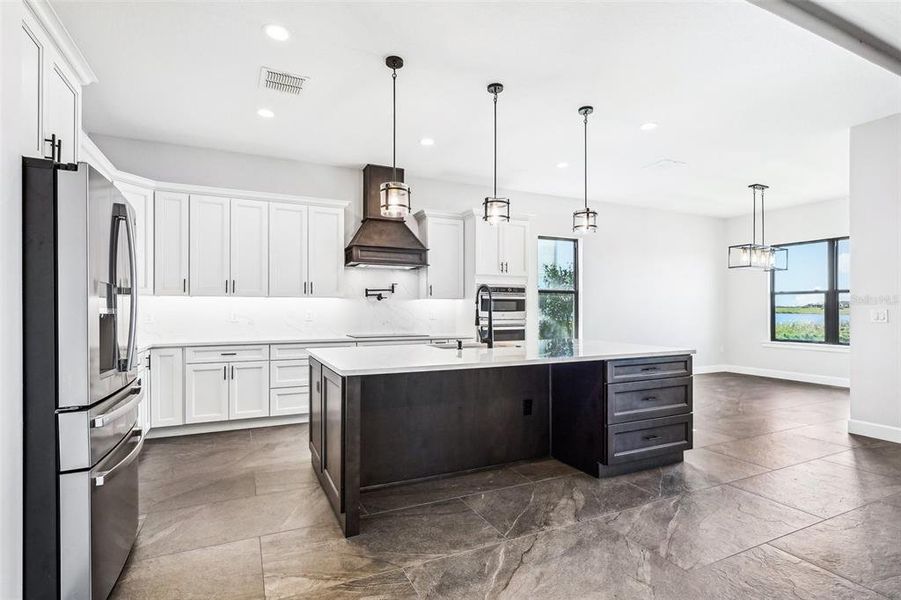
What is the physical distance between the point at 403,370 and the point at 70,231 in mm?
1526

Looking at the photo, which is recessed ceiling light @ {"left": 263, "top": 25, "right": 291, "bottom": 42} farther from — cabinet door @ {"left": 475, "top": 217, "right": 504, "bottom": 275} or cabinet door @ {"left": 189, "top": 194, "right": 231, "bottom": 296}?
cabinet door @ {"left": 475, "top": 217, "right": 504, "bottom": 275}

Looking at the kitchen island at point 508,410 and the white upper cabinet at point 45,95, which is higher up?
the white upper cabinet at point 45,95

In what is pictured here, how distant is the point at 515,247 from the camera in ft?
20.1

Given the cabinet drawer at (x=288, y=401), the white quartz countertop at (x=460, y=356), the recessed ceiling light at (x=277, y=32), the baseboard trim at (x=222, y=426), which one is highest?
the recessed ceiling light at (x=277, y=32)

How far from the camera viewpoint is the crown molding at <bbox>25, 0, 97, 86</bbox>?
2230 millimetres

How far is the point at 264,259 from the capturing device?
501cm

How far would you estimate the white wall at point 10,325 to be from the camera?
1.67m

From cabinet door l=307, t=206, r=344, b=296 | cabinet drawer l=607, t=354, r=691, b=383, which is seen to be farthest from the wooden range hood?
cabinet drawer l=607, t=354, r=691, b=383

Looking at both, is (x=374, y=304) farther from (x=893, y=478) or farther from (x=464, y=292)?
(x=893, y=478)

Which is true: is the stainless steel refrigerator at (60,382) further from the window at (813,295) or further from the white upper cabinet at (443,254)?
A: the window at (813,295)

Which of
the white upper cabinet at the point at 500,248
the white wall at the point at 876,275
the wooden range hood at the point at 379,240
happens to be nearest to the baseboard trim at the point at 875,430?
the white wall at the point at 876,275

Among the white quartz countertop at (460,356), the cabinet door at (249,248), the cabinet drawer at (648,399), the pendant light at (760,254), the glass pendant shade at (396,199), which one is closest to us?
the white quartz countertop at (460,356)

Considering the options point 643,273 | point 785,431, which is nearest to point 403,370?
point 785,431

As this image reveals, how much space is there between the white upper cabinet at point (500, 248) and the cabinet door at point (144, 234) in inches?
134
